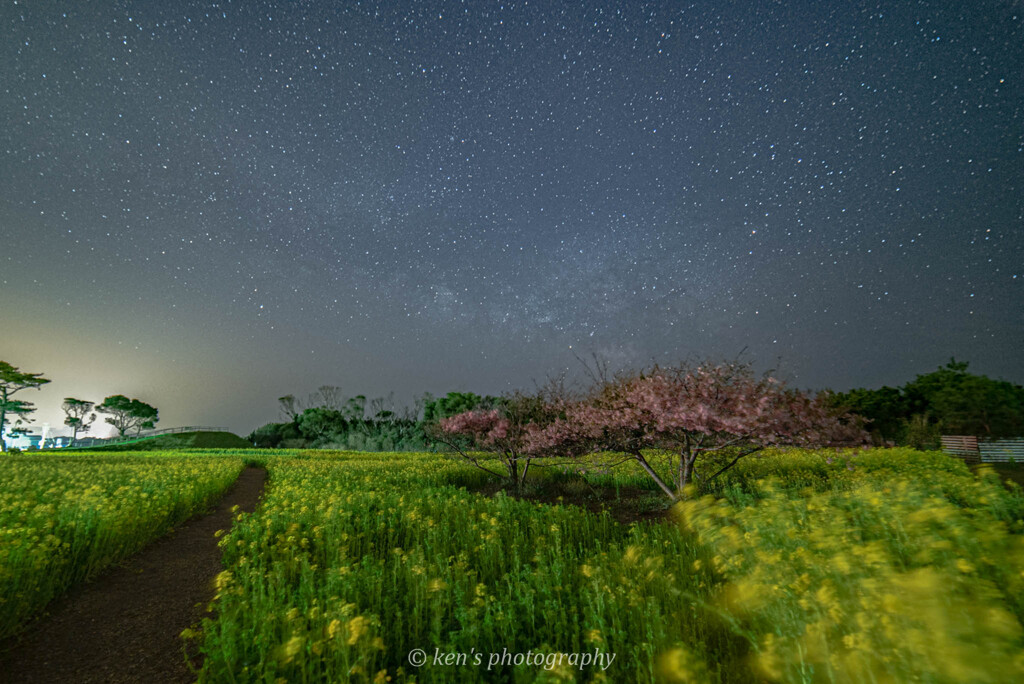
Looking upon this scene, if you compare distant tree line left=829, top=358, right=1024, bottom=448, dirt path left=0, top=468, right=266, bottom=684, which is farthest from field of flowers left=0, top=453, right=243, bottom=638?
distant tree line left=829, top=358, right=1024, bottom=448

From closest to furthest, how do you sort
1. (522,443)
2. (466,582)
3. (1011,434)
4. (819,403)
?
(466,582), (819,403), (522,443), (1011,434)

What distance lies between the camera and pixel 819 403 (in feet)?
28.9

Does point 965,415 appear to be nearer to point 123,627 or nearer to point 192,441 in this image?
point 123,627

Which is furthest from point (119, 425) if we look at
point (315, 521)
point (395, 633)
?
point (395, 633)

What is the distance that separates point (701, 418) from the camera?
8.44 meters

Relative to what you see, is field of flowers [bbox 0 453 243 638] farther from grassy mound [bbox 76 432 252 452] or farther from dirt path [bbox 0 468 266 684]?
grassy mound [bbox 76 432 252 452]

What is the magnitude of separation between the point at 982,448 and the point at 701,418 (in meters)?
35.4

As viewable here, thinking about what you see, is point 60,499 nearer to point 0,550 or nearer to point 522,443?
point 0,550

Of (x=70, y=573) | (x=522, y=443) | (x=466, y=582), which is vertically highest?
(x=522, y=443)

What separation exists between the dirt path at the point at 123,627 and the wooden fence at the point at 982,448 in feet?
129

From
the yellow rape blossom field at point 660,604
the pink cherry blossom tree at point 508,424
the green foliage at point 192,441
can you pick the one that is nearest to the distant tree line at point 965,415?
the pink cherry blossom tree at point 508,424

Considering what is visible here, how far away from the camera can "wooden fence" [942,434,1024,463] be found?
27062 millimetres

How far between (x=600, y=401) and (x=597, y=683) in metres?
8.84

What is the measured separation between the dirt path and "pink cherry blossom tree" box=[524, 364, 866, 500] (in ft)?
26.1
